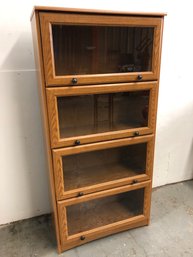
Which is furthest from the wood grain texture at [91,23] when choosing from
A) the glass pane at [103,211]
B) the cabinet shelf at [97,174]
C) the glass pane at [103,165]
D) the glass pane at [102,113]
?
the glass pane at [103,211]

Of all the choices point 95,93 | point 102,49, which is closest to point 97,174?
point 95,93

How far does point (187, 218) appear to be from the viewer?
162cm

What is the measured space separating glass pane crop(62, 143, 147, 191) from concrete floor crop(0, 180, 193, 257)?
0.47m

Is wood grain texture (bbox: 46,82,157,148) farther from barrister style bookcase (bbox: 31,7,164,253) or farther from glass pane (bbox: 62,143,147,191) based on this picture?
glass pane (bbox: 62,143,147,191)

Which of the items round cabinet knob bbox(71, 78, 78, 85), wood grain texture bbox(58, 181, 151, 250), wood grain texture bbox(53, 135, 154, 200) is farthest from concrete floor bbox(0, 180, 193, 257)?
round cabinet knob bbox(71, 78, 78, 85)

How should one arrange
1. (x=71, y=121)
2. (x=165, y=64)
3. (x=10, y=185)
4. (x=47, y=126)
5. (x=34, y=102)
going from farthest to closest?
1. (x=165, y=64)
2. (x=10, y=185)
3. (x=34, y=102)
4. (x=71, y=121)
5. (x=47, y=126)

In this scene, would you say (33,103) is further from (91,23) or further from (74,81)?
(91,23)

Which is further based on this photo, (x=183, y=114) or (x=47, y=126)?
(x=183, y=114)

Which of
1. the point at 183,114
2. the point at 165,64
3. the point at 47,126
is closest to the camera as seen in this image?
the point at 47,126

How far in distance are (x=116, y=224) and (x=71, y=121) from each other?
79cm

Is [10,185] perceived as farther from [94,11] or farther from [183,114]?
[183,114]

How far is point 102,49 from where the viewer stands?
3.80 feet

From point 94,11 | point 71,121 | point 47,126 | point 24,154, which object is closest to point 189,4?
point 94,11

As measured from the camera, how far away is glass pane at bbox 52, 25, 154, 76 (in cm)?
105
